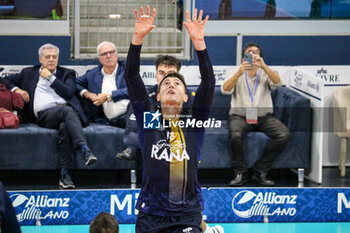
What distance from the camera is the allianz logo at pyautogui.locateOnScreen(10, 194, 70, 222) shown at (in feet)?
21.1

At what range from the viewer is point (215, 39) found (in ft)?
26.4

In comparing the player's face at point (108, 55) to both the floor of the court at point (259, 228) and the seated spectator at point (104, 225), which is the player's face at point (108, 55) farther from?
the seated spectator at point (104, 225)

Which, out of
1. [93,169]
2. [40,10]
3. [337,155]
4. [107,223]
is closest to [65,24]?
[40,10]

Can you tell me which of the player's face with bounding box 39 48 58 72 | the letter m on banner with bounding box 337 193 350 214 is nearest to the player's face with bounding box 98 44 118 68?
the player's face with bounding box 39 48 58 72

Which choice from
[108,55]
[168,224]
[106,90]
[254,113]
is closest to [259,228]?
[254,113]

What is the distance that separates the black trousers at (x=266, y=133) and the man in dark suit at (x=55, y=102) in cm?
137

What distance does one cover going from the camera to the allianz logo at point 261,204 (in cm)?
669

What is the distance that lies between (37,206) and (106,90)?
53.8 inches

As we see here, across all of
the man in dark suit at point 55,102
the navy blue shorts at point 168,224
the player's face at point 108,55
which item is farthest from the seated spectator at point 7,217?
the player's face at point 108,55

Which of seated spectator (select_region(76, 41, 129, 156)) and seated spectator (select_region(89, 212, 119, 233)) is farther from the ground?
seated spectator (select_region(76, 41, 129, 156))

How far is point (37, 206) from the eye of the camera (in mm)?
6457

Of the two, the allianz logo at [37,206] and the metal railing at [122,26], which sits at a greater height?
the metal railing at [122,26]

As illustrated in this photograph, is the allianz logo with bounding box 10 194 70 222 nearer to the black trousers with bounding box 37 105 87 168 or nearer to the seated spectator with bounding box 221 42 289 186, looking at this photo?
the black trousers with bounding box 37 105 87 168

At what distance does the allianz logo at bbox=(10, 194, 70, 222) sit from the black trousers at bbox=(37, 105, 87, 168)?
1.17 ft
